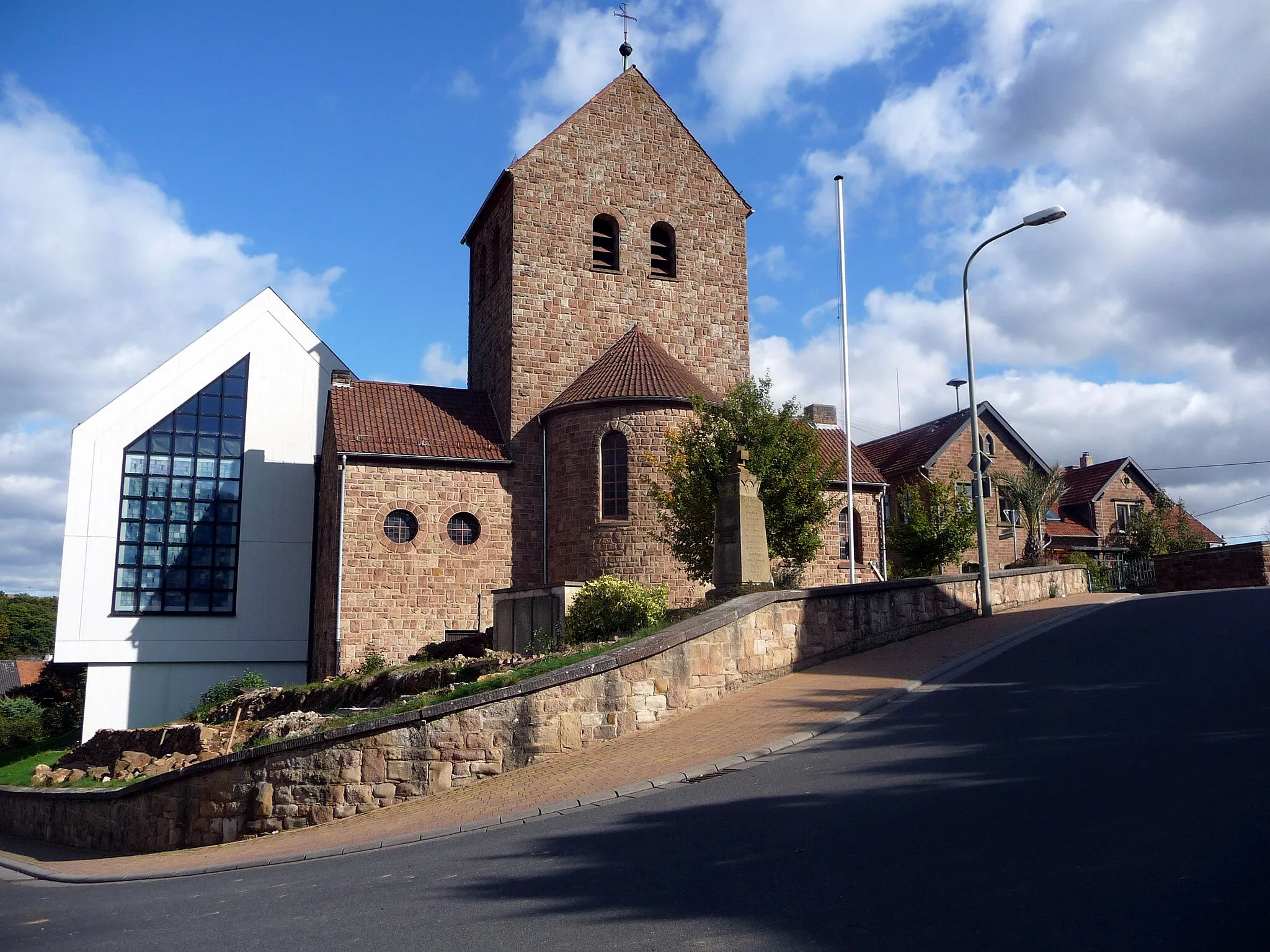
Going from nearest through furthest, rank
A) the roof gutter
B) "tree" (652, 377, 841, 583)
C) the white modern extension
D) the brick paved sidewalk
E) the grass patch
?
the brick paved sidewalk → "tree" (652, 377, 841, 583) → the grass patch → the roof gutter → the white modern extension

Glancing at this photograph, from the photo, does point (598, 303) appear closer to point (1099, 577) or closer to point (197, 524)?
point (197, 524)

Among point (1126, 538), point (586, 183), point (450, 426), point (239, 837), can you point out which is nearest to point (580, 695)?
point (239, 837)

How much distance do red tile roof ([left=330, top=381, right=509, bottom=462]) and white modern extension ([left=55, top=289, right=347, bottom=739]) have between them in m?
4.26

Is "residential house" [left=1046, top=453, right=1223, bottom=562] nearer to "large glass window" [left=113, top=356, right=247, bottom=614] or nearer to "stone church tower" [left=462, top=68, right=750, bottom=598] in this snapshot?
"stone church tower" [left=462, top=68, right=750, bottom=598]

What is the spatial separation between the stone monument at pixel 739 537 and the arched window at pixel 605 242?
14.2m

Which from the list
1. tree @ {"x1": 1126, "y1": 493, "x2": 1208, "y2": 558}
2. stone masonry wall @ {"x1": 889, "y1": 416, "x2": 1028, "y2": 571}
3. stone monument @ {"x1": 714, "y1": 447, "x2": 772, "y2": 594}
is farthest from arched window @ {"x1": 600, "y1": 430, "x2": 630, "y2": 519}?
tree @ {"x1": 1126, "y1": 493, "x2": 1208, "y2": 558}

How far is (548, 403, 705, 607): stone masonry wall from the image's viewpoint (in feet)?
81.0

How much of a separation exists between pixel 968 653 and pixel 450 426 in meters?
17.3

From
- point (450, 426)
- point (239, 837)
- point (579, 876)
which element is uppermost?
point (450, 426)

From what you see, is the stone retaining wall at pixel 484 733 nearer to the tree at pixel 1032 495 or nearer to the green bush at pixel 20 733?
the tree at pixel 1032 495

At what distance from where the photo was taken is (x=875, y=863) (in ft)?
21.2

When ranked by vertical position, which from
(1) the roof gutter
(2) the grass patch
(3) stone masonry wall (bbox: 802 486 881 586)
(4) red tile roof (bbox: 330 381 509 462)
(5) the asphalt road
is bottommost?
(2) the grass patch

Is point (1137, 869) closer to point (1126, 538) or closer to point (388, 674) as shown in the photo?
point (388, 674)

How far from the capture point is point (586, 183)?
96.9 feet
